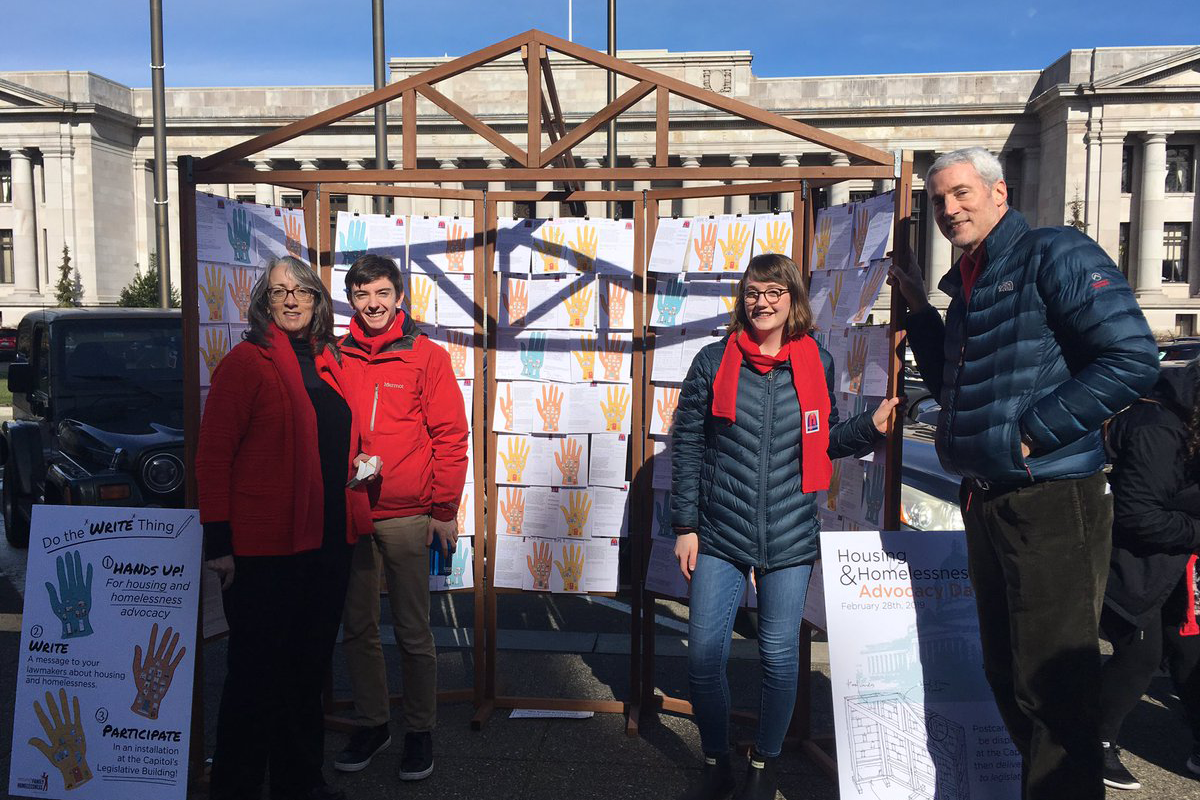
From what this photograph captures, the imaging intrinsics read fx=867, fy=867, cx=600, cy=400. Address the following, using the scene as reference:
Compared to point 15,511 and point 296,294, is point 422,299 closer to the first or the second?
point 296,294

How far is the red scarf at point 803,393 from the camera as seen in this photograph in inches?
124

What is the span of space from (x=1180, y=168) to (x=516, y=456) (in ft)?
171

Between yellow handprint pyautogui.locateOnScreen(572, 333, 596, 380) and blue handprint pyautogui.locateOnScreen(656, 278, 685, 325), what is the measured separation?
357mm

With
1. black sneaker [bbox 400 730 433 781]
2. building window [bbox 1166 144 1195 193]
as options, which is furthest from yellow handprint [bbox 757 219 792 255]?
building window [bbox 1166 144 1195 193]

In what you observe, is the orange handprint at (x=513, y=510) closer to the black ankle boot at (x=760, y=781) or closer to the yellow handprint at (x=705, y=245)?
the yellow handprint at (x=705, y=245)

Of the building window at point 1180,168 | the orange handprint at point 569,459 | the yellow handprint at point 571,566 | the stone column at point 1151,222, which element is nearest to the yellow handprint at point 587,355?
the orange handprint at point 569,459

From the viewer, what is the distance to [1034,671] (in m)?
2.60

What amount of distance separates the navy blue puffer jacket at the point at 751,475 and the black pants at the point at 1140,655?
4.48 feet

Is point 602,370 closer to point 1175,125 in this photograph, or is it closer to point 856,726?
point 856,726

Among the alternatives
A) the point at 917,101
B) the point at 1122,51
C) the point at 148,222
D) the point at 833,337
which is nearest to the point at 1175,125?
the point at 1122,51

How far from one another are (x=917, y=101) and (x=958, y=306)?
45.5 meters

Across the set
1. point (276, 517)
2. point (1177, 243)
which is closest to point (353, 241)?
point (276, 517)

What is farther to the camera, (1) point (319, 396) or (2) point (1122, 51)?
(2) point (1122, 51)

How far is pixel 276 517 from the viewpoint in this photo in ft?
9.76
